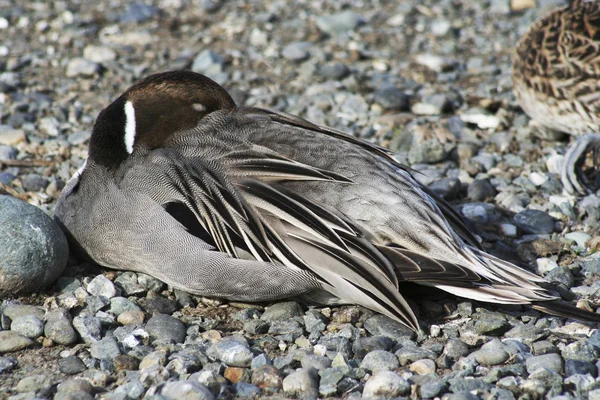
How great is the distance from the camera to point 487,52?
8.36 meters

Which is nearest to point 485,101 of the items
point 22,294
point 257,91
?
point 257,91

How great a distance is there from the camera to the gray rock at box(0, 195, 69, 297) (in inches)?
175

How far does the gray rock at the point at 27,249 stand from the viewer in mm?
4449

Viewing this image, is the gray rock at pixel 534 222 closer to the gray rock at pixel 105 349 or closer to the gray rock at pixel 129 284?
the gray rock at pixel 129 284

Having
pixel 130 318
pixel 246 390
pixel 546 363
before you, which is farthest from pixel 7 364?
pixel 546 363

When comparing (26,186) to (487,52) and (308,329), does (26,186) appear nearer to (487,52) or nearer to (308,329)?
(308,329)

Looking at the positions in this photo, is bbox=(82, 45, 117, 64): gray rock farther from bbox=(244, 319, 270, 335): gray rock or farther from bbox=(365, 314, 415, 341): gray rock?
bbox=(365, 314, 415, 341): gray rock

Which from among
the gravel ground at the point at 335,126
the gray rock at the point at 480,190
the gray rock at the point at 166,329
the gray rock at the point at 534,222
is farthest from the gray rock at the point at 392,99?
the gray rock at the point at 166,329

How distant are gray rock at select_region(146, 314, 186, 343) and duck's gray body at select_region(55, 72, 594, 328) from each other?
0.25m

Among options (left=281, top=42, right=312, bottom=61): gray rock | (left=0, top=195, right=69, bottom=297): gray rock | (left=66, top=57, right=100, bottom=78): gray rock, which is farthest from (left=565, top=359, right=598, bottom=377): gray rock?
(left=66, top=57, right=100, bottom=78): gray rock

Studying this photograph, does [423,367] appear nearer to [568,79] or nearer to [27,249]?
[27,249]

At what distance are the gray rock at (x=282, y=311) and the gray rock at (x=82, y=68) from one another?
410 centimetres

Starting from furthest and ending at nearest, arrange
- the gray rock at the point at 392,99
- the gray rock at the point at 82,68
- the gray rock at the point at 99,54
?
the gray rock at the point at 99,54 → the gray rock at the point at 82,68 → the gray rock at the point at 392,99

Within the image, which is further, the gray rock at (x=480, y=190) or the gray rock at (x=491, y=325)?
the gray rock at (x=480, y=190)
